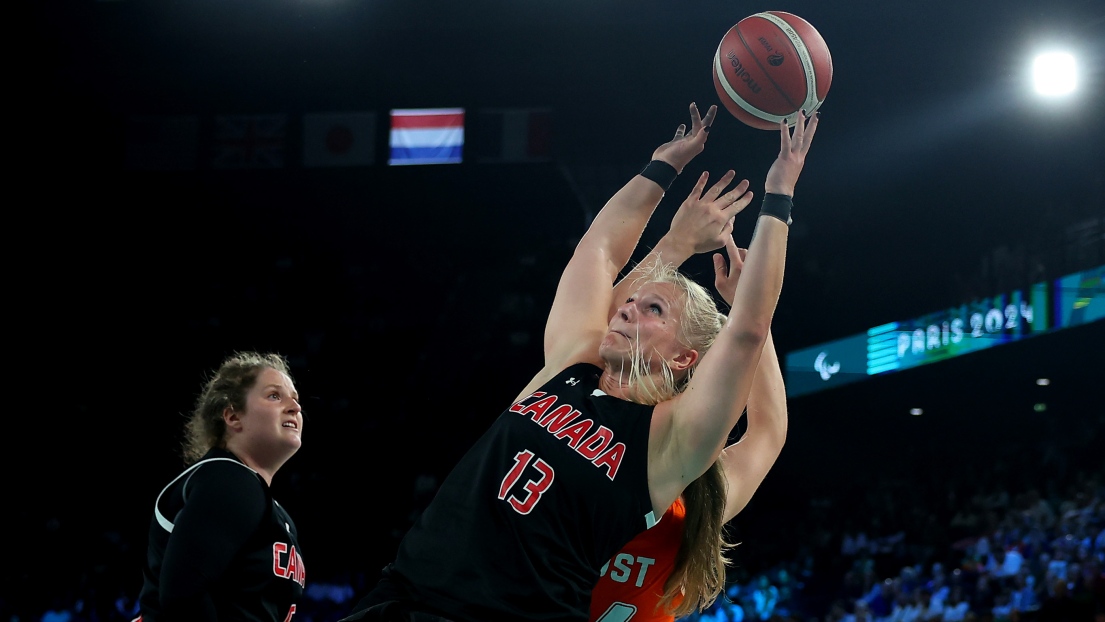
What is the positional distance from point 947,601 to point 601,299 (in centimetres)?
807

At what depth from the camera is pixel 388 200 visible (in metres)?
14.2

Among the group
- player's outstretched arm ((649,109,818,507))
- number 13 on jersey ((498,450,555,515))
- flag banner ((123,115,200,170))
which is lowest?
number 13 on jersey ((498,450,555,515))

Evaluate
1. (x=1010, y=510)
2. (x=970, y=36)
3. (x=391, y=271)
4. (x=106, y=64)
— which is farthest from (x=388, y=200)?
(x=1010, y=510)

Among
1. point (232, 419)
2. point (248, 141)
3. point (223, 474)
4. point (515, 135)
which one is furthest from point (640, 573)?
point (248, 141)

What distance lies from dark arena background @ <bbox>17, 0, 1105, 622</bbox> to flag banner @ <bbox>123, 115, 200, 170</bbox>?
0.03 meters

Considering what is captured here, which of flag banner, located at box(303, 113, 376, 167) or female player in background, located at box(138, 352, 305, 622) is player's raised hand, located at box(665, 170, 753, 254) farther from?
flag banner, located at box(303, 113, 376, 167)

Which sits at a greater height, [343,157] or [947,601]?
[343,157]

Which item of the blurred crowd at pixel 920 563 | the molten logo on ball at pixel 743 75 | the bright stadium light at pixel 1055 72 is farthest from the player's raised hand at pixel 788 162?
the bright stadium light at pixel 1055 72

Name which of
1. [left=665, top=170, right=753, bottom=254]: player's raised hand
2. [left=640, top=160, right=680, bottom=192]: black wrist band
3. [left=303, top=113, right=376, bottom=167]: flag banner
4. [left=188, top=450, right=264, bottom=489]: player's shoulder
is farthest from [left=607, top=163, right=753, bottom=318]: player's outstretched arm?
[left=303, top=113, right=376, bottom=167]: flag banner

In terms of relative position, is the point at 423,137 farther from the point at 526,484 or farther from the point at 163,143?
the point at 526,484

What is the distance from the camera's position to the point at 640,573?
239 cm

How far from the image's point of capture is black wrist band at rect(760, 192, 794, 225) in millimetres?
2178

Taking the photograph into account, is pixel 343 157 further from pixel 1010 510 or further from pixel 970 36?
pixel 1010 510

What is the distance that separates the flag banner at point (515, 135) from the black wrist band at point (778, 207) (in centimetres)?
1030
